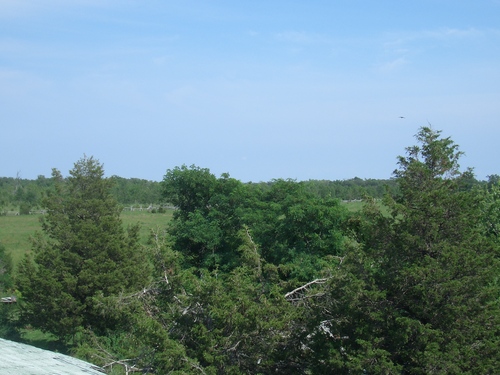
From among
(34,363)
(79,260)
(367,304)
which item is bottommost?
(79,260)

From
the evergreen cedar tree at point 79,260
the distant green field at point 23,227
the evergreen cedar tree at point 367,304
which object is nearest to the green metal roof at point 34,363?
the evergreen cedar tree at point 367,304

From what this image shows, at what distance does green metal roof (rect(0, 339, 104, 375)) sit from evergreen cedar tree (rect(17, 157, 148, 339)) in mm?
16502

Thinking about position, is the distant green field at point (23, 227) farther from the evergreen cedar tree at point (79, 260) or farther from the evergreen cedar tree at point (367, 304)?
the evergreen cedar tree at point (367, 304)

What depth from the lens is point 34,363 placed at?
9.27 metres

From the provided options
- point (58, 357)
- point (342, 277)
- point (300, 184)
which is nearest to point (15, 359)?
point (58, 357)

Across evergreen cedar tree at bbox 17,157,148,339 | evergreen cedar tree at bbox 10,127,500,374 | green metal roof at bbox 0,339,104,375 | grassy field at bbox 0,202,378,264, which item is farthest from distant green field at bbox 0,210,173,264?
green metal roof at bbox 0,339,104,375

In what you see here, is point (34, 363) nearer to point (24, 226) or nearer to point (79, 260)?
point (79, 260)

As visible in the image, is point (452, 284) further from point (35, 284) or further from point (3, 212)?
point (3, 212)

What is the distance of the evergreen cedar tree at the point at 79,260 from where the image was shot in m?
28.3

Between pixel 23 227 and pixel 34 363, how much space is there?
6738cm

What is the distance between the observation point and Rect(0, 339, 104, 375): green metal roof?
8490 millimetres

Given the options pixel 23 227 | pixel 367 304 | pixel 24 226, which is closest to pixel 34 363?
pixel 367 304

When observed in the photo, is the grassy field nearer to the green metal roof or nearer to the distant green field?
the distant green field

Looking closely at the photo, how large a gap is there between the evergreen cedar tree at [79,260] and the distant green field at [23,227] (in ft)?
78.5
